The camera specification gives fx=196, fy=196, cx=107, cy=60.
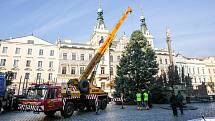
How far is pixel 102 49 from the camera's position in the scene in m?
22.3

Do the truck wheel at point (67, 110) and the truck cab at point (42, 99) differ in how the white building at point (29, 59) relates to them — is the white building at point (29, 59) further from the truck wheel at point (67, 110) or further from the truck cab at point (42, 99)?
the truck cab at point (42, 99)

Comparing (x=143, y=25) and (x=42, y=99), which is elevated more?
(x=143, y=25)

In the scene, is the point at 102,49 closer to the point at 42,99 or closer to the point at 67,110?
the point at 67,110

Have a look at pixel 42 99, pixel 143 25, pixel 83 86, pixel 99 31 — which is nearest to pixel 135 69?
pixel 83 86

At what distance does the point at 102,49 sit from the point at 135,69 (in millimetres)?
7656

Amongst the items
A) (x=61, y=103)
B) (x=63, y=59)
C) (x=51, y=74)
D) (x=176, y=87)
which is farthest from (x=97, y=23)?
(x=61, y=103)

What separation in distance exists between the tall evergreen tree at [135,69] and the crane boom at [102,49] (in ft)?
19.8

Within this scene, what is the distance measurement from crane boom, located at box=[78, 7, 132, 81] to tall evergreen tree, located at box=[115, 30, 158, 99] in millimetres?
6024

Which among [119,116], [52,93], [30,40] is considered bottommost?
[119,116]

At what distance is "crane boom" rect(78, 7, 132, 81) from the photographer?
20639 mm

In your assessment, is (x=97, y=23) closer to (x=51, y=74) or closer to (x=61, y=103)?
(x=51, y=74)

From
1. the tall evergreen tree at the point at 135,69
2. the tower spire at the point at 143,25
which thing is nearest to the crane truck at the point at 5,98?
the tall evergreen tree at the point at 135,69

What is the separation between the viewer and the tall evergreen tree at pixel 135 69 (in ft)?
90.5

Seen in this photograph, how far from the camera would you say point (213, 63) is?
70.8 metres
